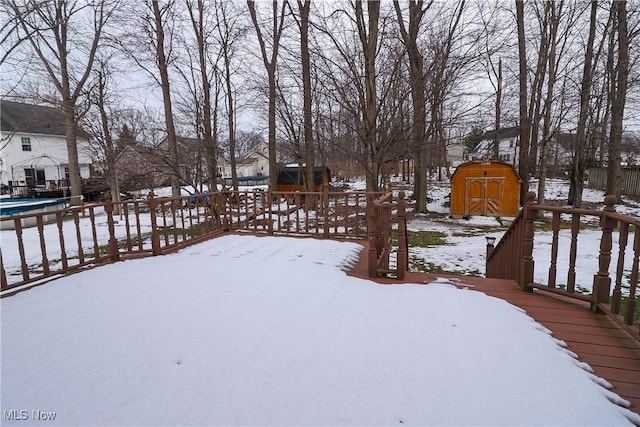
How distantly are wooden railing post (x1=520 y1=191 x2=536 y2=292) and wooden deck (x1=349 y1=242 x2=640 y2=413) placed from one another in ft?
0.44

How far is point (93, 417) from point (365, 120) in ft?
20.6

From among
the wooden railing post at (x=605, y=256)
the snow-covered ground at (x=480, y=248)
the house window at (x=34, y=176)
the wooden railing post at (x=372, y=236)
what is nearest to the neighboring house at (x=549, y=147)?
the snow-covered ground at (x=480, y=248)

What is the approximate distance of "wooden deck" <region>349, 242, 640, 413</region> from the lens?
5.78ft

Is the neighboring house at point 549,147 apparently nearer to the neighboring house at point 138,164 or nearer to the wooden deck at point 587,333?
the wooden deck at point 587,333

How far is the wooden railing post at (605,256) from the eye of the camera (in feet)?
7.39

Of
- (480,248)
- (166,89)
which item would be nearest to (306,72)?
(166,89)

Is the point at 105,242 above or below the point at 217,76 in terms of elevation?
below

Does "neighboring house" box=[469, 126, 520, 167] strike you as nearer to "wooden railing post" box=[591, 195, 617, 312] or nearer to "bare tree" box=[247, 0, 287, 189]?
"bare tree" box=[247, 0, 287, 189]

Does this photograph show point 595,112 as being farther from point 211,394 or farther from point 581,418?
point 211,394

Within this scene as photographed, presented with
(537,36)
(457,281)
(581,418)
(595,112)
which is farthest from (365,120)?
(595,112)

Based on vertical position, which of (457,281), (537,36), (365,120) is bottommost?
(457,281)

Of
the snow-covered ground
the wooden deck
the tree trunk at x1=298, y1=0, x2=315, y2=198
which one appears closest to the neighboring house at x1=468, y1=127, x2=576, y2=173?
the snow-covered ground

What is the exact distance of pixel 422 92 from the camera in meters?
6.75

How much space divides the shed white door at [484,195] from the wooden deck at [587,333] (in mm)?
9645
